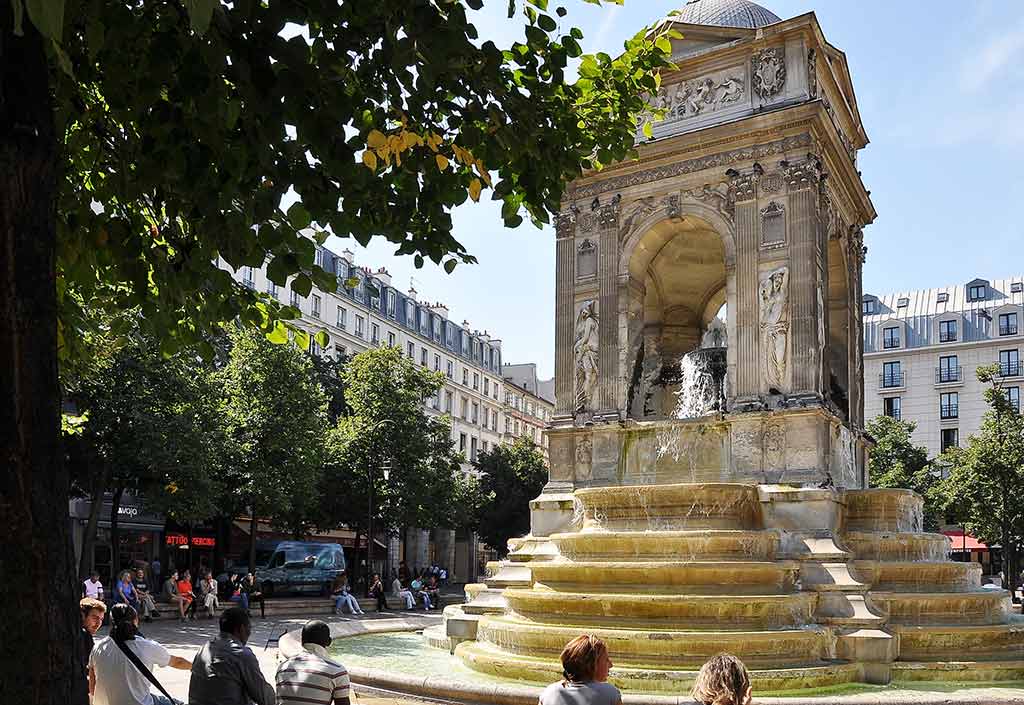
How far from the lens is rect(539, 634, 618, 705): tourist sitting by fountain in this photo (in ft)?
16.8

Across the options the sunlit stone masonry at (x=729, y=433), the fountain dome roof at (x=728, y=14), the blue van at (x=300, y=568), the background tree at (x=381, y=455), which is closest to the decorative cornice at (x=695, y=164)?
the sunlit stone masonry at (x=729, y=433)

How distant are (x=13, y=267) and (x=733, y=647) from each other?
11050 mm

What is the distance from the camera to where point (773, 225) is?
2120cm

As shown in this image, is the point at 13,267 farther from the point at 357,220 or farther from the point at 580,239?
the point at 580,239

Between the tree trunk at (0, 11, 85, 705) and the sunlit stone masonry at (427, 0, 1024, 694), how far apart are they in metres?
9.83

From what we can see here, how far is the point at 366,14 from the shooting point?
5.72 m

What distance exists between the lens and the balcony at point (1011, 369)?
6762cm

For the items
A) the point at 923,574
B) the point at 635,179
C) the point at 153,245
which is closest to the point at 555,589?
the point at 923,574

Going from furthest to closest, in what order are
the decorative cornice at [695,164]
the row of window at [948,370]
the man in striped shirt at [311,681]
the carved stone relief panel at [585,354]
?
the row of window at [948,370] → the carved stone relief panel at [585,354] → the decorative cornice at [695,164] → the man in striped shirt at [311,681]

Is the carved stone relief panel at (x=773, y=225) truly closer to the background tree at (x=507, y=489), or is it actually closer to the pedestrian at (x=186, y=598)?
the pedestrian at (x=186, y=598)

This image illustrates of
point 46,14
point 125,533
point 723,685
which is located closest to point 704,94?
point 723,685

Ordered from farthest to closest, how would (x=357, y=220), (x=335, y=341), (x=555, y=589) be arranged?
(x=335, y=341)
(x=555, y=589)
(x=357, y=220)

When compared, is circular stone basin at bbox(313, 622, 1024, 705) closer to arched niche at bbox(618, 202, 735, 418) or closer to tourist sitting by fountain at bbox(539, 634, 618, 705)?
tourist sitting by fountain at bbox(539, 634, 618, 705)

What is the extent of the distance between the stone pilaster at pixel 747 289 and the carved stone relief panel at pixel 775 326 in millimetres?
169
